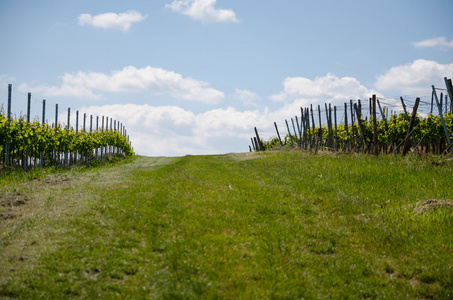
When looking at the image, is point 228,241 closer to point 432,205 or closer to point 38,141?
point 432,205

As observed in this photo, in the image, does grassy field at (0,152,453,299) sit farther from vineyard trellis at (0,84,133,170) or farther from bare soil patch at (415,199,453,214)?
vineyard trellis at (0,84,133,170)

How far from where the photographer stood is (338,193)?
17.6 m

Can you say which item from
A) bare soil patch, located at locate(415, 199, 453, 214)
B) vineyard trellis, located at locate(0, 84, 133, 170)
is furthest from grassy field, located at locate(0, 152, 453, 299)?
vineyard trellis, located at locate(0, 84, 133, 170)

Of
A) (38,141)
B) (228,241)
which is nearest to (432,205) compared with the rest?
(228,241)

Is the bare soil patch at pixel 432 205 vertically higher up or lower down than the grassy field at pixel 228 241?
higher up

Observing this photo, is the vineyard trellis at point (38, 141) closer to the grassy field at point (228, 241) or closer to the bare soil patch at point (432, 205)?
the grassy field at point (228, 241)

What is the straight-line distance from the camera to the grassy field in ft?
Result: 26.6

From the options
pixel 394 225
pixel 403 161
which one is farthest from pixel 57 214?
pixel 403 161

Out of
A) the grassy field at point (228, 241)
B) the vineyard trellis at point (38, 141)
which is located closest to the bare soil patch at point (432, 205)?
the grassy field at point (228, 241)

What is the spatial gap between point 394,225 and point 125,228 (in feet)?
28.6

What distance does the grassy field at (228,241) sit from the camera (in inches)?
319

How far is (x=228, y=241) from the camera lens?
1059 centimetres

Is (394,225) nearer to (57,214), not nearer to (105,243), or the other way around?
(105,243)

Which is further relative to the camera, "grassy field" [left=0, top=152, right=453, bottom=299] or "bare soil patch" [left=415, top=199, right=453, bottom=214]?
"bare soil patch" [left=415, top=199, right=453, bottom=214]
